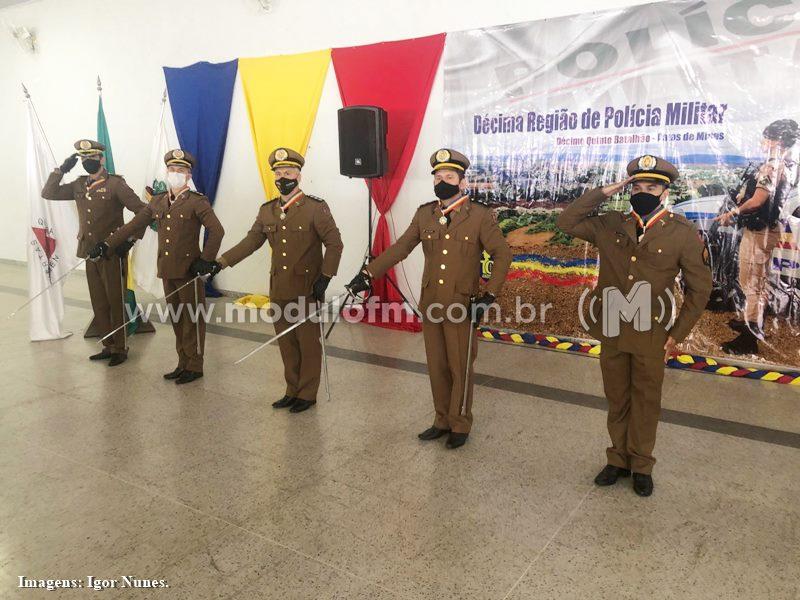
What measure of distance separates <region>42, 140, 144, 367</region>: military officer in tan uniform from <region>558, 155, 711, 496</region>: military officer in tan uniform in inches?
140

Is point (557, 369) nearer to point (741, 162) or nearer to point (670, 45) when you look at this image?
point (741, 162)

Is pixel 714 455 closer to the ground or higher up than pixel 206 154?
closer to the ground

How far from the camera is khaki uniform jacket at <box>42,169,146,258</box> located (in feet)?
15.4

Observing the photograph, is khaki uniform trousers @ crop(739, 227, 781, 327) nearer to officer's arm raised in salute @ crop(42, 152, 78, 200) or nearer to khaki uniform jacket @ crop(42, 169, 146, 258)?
khaki uniform jacket @ crop(42, 169, 146, 258)

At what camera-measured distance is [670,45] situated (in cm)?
438

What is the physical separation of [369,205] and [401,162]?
1.70 feet

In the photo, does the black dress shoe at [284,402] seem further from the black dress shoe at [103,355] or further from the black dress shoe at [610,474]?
the black dress shoe at [610,474]

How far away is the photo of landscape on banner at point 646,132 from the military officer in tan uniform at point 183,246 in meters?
2.45

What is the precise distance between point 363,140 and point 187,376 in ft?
8.28

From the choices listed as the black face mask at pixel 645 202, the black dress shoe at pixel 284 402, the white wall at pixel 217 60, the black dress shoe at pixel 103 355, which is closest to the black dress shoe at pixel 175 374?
the black dress shoe at pixel 103 355

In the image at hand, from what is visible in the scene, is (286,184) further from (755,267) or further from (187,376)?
(755,267)

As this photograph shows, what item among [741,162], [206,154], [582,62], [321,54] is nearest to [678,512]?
[741,162]

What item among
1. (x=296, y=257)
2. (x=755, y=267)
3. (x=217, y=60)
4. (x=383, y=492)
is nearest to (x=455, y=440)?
(x=383, y=492)

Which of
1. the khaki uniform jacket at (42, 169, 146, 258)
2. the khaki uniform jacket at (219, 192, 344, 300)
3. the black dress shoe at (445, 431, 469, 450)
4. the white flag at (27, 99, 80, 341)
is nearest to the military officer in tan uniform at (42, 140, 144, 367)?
the khaki uniform jacket at (42, 169, 146, 258)
